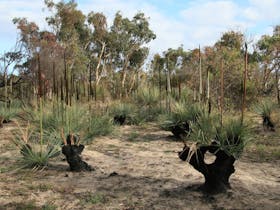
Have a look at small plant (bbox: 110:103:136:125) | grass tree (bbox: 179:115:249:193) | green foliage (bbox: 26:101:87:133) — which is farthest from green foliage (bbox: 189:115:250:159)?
small plant (bbox: 110:103:136:125)

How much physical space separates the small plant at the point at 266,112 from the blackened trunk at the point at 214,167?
21.4 ft

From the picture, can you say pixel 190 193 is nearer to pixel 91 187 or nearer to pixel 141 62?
pixel 91 187

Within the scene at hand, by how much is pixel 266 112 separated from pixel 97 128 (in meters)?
5.01

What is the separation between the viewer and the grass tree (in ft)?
16.5

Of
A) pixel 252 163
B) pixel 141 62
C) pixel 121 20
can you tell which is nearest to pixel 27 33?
pixel 121 20

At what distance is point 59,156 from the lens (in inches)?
305

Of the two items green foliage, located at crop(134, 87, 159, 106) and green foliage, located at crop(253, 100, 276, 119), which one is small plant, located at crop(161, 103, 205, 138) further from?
green foliage, located at crop(134, 87, 159, 106)

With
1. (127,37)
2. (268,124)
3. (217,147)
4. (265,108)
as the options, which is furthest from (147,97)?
(127,37)

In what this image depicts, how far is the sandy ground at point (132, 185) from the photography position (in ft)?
16.1

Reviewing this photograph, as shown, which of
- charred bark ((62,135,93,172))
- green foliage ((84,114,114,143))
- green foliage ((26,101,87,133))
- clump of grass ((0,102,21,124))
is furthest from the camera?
clump of grass ((0,102,21,124))

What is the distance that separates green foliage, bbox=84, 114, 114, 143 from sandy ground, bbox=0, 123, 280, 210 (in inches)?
34.3

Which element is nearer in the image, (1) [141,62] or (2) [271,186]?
(2) [271,186]

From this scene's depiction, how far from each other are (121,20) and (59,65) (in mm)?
12472

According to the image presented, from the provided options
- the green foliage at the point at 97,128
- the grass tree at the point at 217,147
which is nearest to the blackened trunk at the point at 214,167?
the grass tree at the point at 217,147
